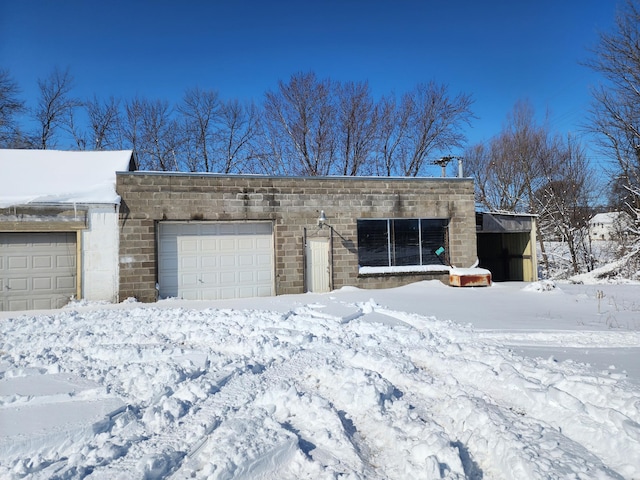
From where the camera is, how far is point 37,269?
10.3m

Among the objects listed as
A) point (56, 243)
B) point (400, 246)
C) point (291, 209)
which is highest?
point (291, 209)

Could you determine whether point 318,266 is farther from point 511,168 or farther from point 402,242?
point 511,168

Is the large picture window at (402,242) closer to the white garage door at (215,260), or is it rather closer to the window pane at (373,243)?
the window pane at (373,243)

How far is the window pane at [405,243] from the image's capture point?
41.1 feet

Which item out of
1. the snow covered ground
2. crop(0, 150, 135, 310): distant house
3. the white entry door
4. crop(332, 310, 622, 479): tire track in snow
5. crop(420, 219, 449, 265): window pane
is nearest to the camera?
crop(332, 310, 622, 479): tire track in snow

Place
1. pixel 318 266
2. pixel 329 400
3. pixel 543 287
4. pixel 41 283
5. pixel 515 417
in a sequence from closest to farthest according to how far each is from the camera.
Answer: pixel 515 417, pixel 329 400, pixel 543 287, pixel 41 283, pixel 318 266

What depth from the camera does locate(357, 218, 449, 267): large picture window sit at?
1232cm

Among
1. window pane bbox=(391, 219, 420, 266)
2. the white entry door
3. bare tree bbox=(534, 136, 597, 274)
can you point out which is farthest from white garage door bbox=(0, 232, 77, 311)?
bare tree bbox=(534, 136, 597, 274)

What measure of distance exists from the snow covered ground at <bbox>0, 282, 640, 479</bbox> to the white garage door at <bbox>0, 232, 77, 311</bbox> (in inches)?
160

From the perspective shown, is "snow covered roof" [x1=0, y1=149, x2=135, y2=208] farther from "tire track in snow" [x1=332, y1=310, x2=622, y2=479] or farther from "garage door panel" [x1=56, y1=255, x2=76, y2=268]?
"tire track in snow" [x1=332, y1=310, x2=622, y2=479]

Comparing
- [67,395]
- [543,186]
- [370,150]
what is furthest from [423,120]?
[67,395]

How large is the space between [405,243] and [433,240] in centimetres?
98

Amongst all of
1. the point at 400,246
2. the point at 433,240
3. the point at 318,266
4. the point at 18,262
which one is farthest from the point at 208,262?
the point at 433,240

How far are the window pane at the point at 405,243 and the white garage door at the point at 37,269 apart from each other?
8963mm
